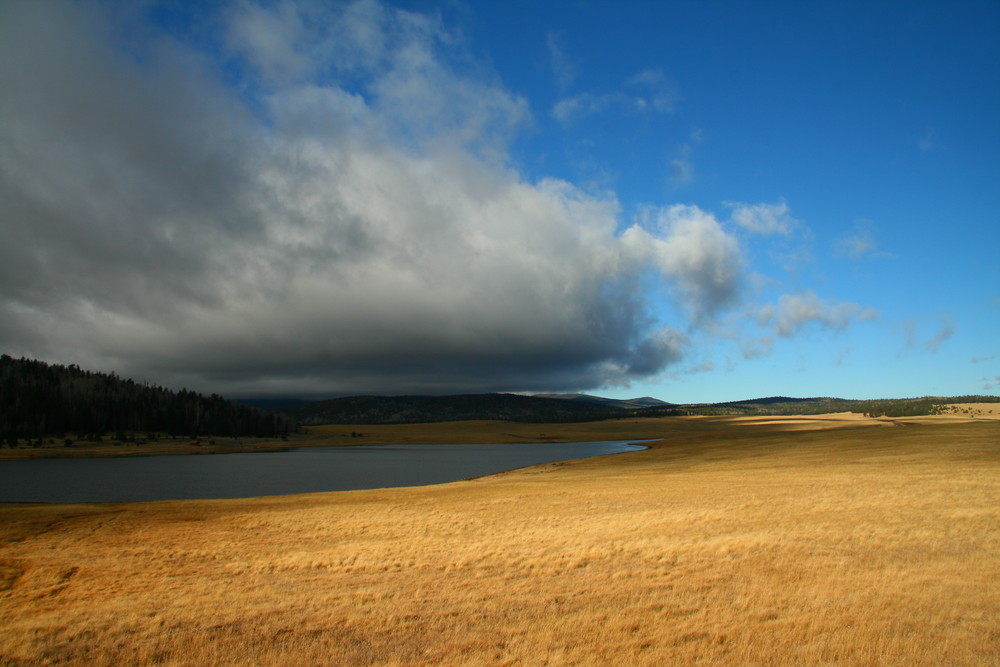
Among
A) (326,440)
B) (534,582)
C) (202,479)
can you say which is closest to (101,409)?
(326,440)

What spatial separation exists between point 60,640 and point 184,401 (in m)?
150

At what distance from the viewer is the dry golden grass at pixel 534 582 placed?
31.3 feet

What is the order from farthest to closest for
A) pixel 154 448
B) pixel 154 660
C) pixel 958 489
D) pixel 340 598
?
pixel 154 448 < pixel 958 489 < pixel 340 598 < pixel 154 660

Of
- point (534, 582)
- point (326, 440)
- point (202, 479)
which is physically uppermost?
point (534, 582)

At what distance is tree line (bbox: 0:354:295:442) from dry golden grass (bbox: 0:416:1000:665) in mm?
108744

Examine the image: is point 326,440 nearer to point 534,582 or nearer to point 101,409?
point 101,409

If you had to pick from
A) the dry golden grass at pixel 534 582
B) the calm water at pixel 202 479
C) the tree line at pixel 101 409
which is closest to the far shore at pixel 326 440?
the tree line at pixel 101 409

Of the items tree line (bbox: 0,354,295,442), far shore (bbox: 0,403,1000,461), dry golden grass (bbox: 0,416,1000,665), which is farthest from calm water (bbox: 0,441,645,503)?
tree line (bbox: 0,354,295,442)

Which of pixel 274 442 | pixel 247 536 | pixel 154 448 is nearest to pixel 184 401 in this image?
→ pixel 274 442

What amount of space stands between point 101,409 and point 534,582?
142 m

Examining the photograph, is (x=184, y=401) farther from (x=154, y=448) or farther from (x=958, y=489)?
(x=958, y=489)

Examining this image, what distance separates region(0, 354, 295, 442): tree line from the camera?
11381cm

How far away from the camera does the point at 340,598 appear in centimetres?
1245

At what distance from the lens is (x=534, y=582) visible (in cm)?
1313
